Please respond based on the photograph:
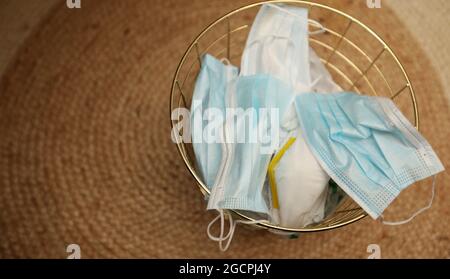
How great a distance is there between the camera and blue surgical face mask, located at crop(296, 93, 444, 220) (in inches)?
25.8

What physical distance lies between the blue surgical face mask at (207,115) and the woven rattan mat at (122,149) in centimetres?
17

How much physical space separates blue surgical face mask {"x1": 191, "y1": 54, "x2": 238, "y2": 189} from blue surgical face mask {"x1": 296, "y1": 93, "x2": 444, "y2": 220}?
0.15 meters

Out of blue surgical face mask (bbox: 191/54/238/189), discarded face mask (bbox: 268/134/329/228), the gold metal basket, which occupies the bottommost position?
discarded face mask (bbox: 268/134/329/228)

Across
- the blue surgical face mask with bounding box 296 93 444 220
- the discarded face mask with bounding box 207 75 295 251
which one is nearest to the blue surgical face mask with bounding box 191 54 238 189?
the discarded face mask with bounding box 207 75 295 251

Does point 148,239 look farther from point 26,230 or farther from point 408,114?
point 408,114

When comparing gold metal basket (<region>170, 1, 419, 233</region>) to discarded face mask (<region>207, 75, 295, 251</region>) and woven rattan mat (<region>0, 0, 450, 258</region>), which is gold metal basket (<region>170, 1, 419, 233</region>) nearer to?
woven rattan mat (<region>0, 0, 450, 258</region>)

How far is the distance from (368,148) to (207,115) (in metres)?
0.28

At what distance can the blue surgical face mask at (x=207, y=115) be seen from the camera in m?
0.71

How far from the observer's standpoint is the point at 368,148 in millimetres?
685

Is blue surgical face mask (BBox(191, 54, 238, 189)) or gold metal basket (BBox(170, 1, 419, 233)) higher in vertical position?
gold metal basket (BBox(170, 1, 419, 233))

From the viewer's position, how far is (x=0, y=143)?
89cm

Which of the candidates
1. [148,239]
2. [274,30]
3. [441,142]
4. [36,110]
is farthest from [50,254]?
[441,142]

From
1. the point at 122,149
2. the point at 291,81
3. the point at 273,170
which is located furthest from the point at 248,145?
the point at 122,149

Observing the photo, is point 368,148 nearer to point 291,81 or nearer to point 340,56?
point 291,81
